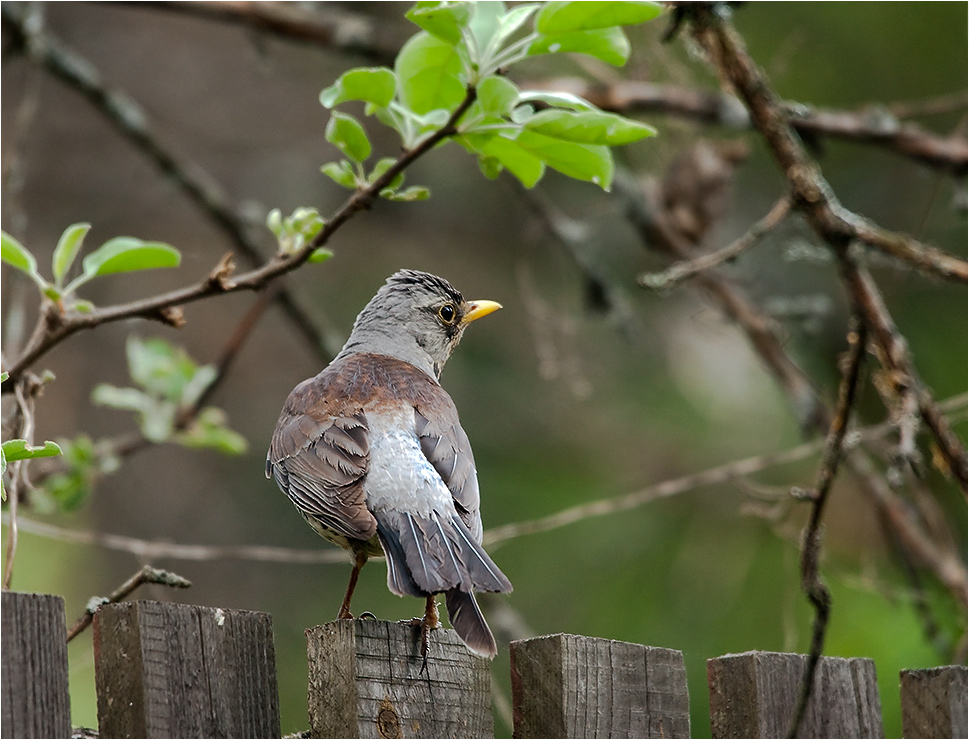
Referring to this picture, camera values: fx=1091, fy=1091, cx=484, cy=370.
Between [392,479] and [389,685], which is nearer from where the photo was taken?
[389,685]

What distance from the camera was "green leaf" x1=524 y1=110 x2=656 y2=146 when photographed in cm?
280

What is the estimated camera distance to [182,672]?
7.19 ft

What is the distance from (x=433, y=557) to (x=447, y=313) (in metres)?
1.82

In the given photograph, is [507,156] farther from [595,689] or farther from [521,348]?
[521,348]

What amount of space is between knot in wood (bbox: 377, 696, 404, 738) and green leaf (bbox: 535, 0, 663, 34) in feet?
5.54

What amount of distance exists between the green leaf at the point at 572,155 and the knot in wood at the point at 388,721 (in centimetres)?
146

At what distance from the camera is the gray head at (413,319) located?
14.0ft

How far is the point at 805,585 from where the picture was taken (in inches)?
107

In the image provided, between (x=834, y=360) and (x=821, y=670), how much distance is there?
484 cm

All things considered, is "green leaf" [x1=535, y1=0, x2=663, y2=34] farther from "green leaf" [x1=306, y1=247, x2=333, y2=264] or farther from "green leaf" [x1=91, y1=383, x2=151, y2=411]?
"green leaf" [x1=91, y1=383, x2=151, y2=411]

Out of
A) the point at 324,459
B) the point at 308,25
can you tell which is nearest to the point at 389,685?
the point at 324,459

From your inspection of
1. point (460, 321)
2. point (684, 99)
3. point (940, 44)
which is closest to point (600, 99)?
point (684, 99)

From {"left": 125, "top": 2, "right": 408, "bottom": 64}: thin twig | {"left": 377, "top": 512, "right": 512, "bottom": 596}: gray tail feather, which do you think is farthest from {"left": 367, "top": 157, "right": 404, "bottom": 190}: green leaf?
{"left": 125, "top": 2, "right": 408, "bottom": 64}: thin twig

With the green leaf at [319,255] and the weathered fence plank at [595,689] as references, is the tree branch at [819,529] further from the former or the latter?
the green leaf at [319,255]
